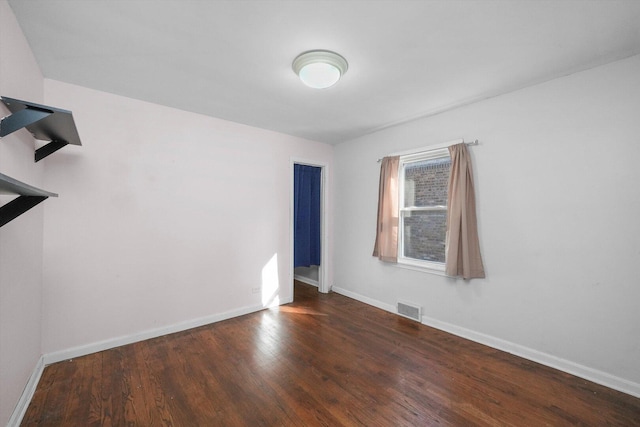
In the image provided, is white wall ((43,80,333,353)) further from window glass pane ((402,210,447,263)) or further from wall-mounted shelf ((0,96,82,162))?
window glass pane ((402,210,447,263))

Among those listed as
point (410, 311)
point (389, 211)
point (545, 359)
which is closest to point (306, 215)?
point (389, 211)

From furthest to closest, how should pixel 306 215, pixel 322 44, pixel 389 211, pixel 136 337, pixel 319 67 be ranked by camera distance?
pixel 306 215, pixel 389 211, pixel 136 337, pixel 319 67, pixel 322 44

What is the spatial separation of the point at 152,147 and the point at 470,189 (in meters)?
3.36

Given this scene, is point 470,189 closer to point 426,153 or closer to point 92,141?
point 426,153

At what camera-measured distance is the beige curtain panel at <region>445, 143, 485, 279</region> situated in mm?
2680

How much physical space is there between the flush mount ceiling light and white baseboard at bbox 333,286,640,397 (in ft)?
9.23

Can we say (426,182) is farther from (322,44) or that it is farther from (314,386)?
(314,386)

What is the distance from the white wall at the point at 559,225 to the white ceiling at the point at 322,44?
29 centimetres

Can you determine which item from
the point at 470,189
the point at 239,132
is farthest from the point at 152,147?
the point at 470,189

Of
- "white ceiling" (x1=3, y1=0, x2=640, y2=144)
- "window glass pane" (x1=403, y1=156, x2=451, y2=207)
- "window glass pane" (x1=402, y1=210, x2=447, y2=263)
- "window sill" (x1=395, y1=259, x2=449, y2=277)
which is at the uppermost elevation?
"white ceiling" (x1=3, y1=0, x2=640, y2=144)

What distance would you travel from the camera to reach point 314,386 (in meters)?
1.99

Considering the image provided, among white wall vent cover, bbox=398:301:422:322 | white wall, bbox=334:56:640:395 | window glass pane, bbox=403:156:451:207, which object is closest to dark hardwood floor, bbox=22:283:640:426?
white wall, bbox=334:56:640:395

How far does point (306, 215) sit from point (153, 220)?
2338 millimetres

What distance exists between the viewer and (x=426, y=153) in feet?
10.4
